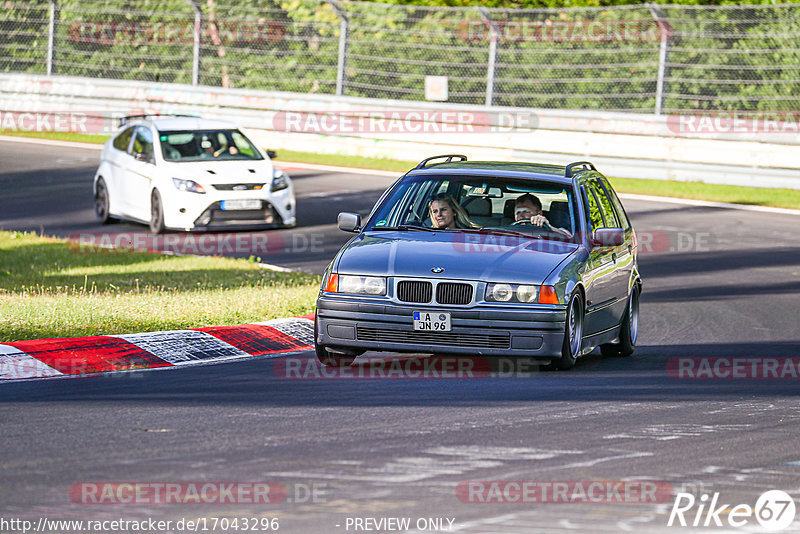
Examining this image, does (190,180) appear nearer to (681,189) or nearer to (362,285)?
(681,189)

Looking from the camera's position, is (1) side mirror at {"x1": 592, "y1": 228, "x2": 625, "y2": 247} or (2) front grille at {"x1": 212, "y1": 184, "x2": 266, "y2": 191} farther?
(2) front grille at {"x1": 212, "y1": 184, "x2": 266, "y2": 191}

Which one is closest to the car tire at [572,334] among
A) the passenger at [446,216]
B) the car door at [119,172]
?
the passenger at [446,216]

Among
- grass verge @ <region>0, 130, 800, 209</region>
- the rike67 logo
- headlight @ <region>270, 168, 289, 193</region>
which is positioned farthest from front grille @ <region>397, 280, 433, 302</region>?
grass verge @ <region>0, 130, 800, 209</region>

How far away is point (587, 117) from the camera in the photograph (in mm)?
27281

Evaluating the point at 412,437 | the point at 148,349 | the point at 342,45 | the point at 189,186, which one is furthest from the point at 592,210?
the point at 342,45

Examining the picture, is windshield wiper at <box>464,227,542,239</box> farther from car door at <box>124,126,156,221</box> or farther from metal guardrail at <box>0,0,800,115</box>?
metal guardrail at <box>0,0,800,115</box>

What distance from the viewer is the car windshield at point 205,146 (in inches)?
802

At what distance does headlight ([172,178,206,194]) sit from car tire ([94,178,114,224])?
1.71 meters

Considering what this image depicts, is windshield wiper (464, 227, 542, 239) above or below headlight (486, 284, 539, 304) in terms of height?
above

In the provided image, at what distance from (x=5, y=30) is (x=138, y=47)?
3501 mm

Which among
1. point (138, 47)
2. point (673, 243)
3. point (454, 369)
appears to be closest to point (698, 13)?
point (673, 243)

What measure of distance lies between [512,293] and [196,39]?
23.5m

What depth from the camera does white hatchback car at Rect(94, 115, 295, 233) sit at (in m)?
19.6

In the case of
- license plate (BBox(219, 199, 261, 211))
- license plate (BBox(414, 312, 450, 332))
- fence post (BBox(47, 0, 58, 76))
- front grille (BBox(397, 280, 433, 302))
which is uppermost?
fence post (BBox(47, 0, 58, 76))
